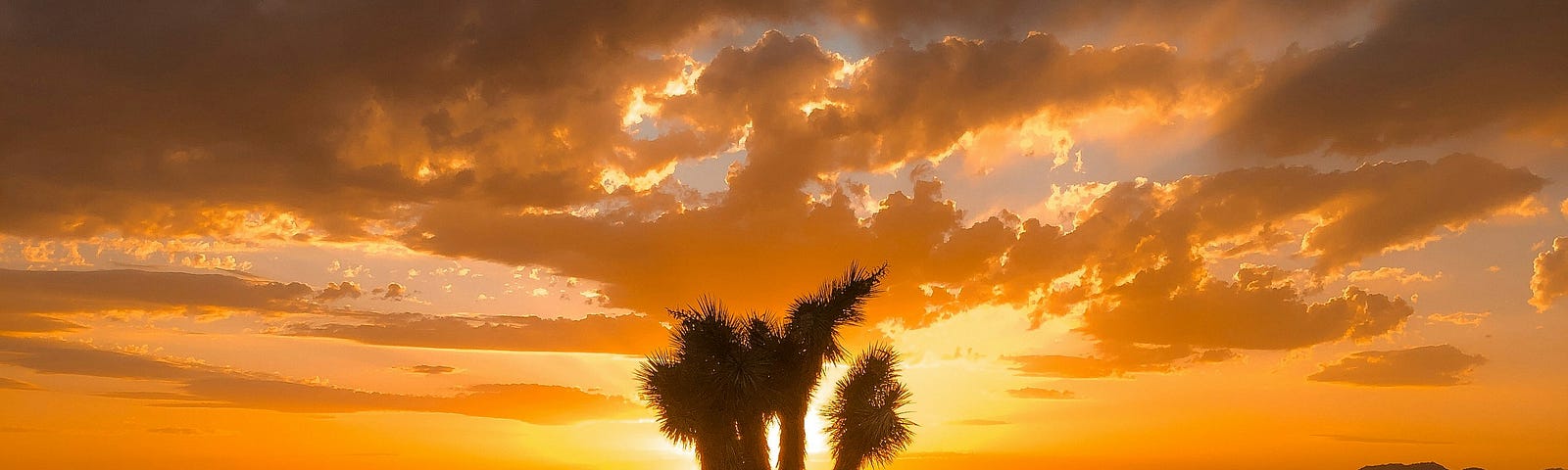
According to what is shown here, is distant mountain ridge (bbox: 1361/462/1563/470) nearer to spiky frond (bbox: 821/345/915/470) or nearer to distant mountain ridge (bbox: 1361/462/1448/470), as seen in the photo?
distant mountain ridge (bbox: 1361/462/1448/470)

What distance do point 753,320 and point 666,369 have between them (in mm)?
2874

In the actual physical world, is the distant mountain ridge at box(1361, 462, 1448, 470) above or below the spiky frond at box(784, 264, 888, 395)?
below

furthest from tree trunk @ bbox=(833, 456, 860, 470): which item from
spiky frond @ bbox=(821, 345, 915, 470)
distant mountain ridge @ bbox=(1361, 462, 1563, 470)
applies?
distant mountain ridge @ bbox=(1361, 462, 1563, 470)

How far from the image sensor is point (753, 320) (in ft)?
104

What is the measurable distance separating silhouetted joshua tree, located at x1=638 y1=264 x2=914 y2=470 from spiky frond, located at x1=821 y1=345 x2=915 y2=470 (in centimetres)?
3

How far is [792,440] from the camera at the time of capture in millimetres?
31250

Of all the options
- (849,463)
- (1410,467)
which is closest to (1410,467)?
(1410,467)

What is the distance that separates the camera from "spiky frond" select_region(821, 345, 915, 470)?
1195 inches

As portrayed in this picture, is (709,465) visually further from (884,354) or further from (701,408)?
(884,354)

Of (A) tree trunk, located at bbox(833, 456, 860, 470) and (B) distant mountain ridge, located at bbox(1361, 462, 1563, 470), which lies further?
(B) distant mountain ridge, located at bbox(1361, 462, 1563, 470)

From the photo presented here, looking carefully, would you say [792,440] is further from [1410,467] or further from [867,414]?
[1410,467]

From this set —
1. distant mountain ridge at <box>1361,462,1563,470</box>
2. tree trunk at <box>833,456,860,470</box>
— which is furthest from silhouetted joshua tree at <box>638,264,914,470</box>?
distant mountain ridge at <box>1361,462,1563,470</box>

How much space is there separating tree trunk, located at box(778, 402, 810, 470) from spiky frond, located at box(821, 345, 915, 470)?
829 millimetres

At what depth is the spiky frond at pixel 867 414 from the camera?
30359 mm
